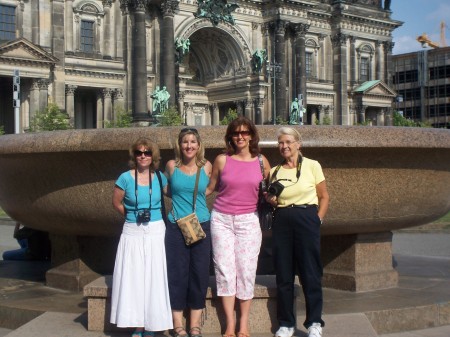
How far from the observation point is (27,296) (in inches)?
263

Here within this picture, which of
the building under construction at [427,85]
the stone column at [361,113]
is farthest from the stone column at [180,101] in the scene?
the building under construction at [427,85]

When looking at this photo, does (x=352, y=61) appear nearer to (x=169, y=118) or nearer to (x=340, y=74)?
(x=340, y=74)

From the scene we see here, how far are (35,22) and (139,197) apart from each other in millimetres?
41220

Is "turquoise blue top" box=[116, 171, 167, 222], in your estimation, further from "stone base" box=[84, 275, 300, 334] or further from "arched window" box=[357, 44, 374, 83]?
"arched window" box=[357, 44, 374, 83]

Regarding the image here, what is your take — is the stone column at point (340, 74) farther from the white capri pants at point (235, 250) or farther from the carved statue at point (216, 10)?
the white capri pants at point (235, 250)

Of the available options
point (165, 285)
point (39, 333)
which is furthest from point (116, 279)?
point (39, 333)

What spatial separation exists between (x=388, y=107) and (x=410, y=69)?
32.8 m

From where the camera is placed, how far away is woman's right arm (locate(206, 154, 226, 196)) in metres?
4.85

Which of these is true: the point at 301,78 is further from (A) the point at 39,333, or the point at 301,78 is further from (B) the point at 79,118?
(A) the point at 39,333

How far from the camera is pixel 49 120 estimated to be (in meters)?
39.2

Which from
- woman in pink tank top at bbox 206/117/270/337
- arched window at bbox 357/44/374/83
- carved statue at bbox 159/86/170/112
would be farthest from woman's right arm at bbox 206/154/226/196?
arched window at bbox 357/44/374/83

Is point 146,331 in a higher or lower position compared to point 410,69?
lower

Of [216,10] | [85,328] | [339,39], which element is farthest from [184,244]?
[339,39]

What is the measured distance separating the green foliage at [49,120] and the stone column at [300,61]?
23261 millimetres
